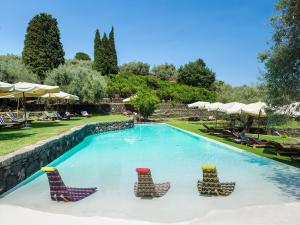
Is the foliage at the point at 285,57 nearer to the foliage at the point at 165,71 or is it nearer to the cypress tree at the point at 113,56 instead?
the cypress tree at the point at 113,56

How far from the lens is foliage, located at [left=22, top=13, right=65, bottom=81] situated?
126 feet

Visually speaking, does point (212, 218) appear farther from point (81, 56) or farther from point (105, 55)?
point (81, 56)

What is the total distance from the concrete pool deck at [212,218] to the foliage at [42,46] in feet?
117

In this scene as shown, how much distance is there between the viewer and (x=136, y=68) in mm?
62156

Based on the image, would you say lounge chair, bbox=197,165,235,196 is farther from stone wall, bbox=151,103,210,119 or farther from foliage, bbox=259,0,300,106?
stone wall, bbox=151,103,210,119

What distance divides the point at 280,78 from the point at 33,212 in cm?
790

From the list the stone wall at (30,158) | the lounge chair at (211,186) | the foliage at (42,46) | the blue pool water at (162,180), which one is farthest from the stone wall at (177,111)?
the lounge chair at (211,186)

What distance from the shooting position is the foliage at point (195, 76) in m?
60.5

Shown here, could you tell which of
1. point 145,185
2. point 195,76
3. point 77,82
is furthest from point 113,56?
point 145,185

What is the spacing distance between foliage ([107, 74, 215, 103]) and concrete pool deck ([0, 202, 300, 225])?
3755 centimetres

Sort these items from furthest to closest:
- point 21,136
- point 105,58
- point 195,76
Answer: point 195,76 → point 105,58 → point 21,136

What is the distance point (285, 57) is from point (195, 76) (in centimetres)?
5184

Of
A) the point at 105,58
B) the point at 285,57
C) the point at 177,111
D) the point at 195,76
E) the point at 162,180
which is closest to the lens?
the point at 162,180

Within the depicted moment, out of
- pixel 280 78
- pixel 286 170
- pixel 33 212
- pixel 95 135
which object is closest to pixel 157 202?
pixel 33 212
